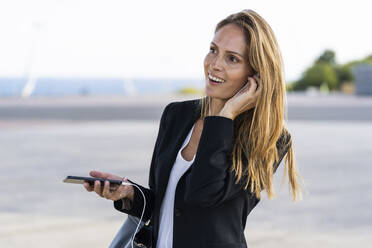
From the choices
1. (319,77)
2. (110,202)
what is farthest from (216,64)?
(319,77)

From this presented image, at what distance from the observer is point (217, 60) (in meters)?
2.28

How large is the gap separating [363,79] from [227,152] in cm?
3458

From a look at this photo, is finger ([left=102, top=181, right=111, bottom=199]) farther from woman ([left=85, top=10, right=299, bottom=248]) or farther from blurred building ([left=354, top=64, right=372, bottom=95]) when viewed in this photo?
blurred building ([left=354, top=64, right=372, bottom=95])

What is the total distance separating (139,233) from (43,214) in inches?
158

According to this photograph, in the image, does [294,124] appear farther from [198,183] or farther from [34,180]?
[198,183]

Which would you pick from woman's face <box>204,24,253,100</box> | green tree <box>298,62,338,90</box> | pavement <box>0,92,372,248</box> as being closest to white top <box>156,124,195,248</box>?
woman's face <box>204,24,253,100</box>

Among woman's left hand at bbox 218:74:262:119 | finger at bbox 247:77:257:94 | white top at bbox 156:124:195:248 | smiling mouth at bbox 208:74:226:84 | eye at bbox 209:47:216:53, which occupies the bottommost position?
white top at bbox 156:124:195:248

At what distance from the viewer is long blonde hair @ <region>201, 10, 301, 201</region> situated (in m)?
2.22

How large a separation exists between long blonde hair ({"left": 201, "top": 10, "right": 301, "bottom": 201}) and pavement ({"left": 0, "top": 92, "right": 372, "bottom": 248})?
2.92 metres

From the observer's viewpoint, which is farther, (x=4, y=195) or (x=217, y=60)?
(x=4, y=195)

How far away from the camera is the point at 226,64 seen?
7.48 feet

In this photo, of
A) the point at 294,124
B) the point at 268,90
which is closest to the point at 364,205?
the point at 268,90

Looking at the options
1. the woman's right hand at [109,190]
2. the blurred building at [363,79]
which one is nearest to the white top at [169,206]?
the woman's right hand at [109,190]

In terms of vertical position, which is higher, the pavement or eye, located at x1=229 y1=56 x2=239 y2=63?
eye, located at x1=229 y1=56 x2=239 y2=63
